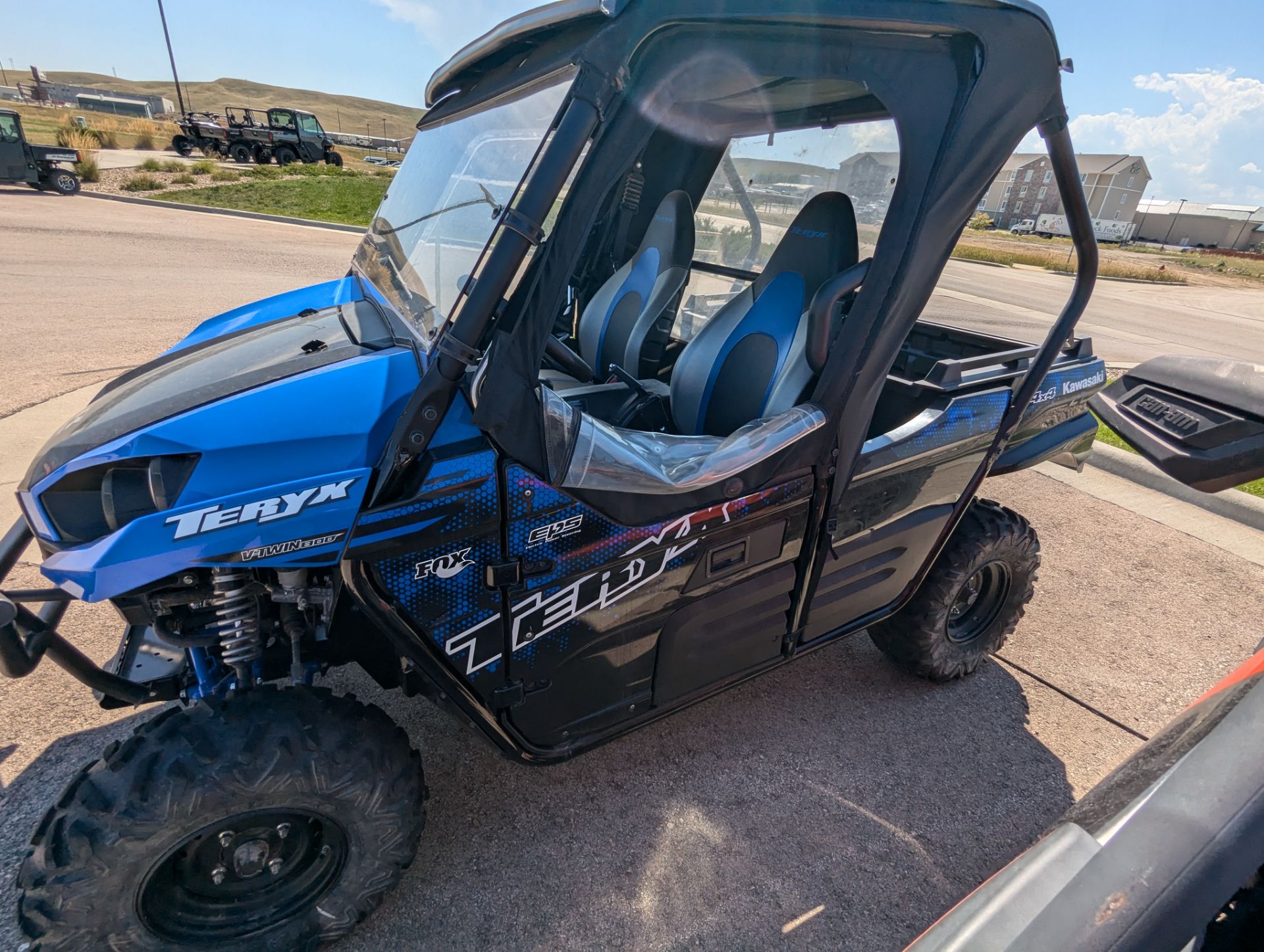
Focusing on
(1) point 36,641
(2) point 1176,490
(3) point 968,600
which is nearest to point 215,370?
(1) point 36,641

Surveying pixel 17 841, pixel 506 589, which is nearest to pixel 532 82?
pixel 506 589

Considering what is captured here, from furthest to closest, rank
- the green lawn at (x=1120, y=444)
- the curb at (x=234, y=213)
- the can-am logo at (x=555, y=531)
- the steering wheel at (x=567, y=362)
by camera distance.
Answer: the curb at (x=234, y=213)
the green lawn at (x=1120, y=444)
the steering wheel at (x=567, y=362)
the can-am logo at (x=555, y=531)

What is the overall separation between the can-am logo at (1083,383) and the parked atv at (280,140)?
97.7ft

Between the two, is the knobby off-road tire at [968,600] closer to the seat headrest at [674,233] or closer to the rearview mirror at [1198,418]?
the rearview mirror at [1198,418]

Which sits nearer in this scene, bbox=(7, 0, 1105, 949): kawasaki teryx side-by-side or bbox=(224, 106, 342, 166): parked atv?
bbox=(7, 0, 1105, 949): kawasaki teryx side-by-side

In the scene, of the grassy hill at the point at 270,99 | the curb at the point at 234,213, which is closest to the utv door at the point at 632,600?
the curb at the point at 234,213

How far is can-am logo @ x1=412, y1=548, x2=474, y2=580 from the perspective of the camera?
5.14 ft

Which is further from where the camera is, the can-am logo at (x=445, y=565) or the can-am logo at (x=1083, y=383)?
the can-am logo at (x=1083, y=383)

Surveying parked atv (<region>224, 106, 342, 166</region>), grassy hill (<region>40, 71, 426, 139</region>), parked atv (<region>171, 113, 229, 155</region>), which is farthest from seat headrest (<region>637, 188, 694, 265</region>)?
grassy hill (<region>40, 71, 426, 139</region>)

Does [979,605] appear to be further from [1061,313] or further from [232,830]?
[232,830]

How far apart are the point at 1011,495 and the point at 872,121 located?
339 cm

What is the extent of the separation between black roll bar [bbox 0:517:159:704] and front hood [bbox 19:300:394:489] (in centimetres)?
Result: 23

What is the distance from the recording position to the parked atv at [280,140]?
2611 centimetres

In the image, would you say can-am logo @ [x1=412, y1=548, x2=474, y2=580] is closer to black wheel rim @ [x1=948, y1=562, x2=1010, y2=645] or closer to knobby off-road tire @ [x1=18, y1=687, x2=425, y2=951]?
knobby off-road tire @ [x1=18, y1=687, x2=425, y2=951]
